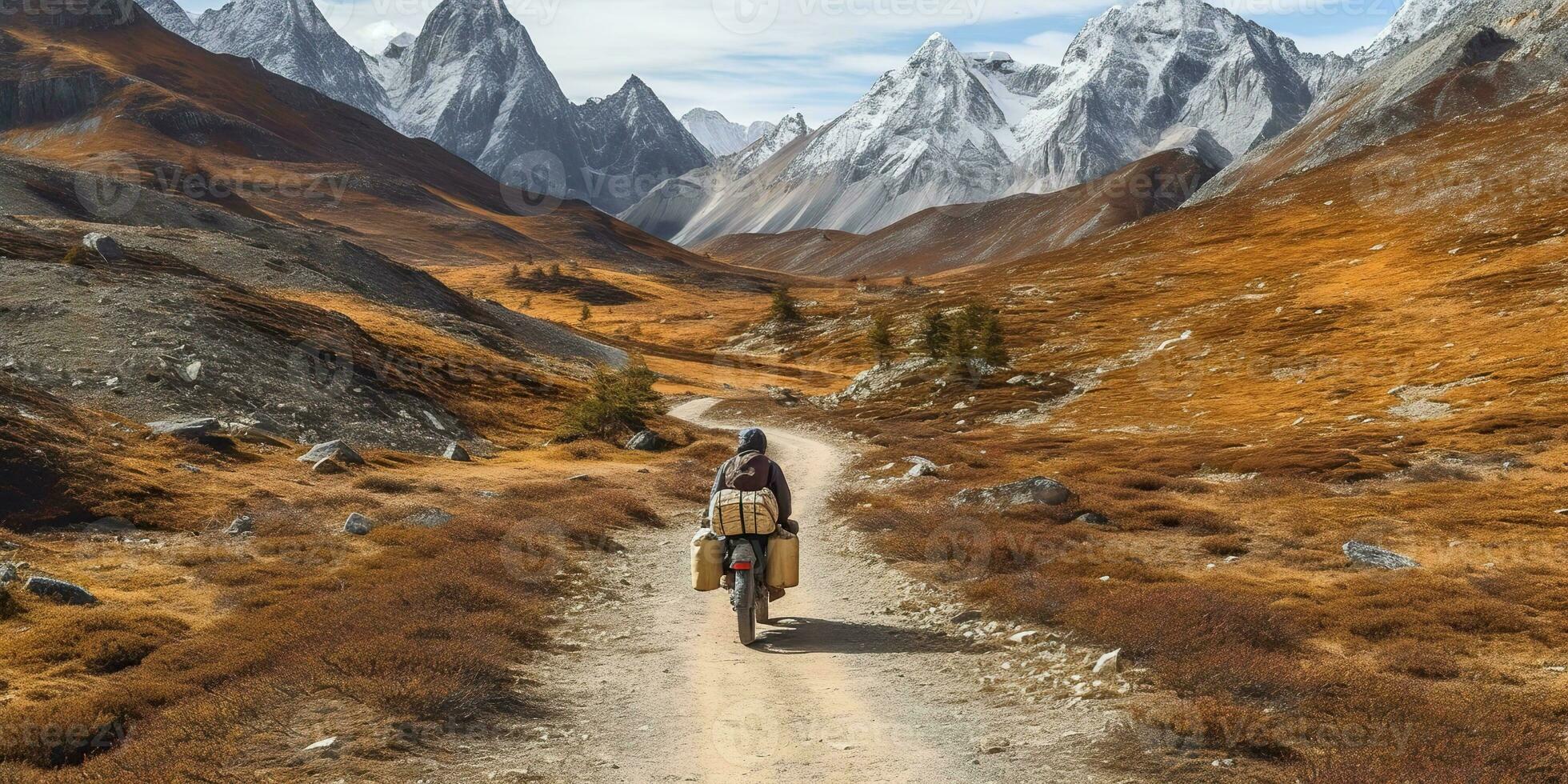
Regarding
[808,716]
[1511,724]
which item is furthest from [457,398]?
[1511,724]

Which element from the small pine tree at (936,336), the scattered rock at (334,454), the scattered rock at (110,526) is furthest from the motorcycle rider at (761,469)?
the small pine tree at (936,336)

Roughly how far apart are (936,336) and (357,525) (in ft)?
178

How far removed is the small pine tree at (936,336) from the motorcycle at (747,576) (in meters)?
55.3

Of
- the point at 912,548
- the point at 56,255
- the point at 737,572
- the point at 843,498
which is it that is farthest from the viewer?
the point at 56,255

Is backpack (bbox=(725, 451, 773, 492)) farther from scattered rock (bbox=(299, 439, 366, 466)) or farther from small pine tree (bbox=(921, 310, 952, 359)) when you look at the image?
small pine tree (bbox=(921, 310, 952, 359))

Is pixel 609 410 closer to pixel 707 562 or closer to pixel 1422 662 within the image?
pixel 707 562

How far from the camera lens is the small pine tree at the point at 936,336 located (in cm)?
6744

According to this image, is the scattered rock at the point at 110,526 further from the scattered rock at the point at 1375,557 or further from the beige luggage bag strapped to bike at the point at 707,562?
the scattered rock at the point at 1375,557

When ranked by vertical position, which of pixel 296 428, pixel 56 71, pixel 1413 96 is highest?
pixel 56 71

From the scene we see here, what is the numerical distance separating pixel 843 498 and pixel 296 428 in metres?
20.9

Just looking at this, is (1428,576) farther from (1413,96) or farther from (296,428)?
(1413,96)

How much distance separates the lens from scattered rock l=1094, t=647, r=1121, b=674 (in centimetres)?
1002

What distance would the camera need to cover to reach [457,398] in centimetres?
4716

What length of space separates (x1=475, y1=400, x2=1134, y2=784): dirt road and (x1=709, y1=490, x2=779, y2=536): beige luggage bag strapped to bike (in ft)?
5.19
